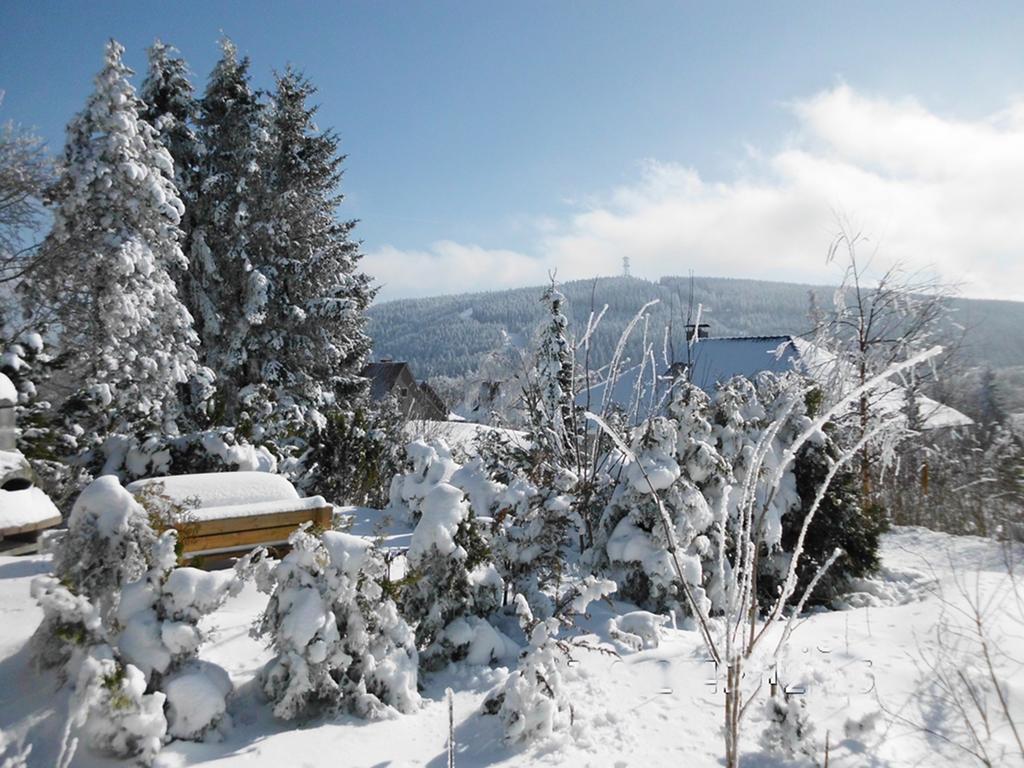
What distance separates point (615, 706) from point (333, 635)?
1.64m

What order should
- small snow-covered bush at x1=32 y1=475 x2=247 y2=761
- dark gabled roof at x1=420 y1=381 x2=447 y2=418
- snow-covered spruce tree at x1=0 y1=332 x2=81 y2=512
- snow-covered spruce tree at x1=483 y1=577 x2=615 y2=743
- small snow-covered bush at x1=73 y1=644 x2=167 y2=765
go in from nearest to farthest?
small snow-covered bush at x1=73 y1=644 x2=167 y2=765 < small snow-covered bush at x1=32 y1=475 x2=247 y2=761 < snow-covered spruce tree at x1=483 y1=577 x2=615 y2=743 < snow-covered spruce tree at x1=0 y1=332 x2=81 y2=512 < dark gabled roof at x1=420 y1=381 x2=447 y2=418

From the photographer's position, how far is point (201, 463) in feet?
24.1

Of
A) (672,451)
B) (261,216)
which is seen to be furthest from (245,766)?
(261,216)

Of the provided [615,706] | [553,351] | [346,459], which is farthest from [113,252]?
[615,706]

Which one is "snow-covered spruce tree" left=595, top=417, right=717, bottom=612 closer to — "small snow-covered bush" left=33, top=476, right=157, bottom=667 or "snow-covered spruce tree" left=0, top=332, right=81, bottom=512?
"small snow-covered bush" left=33, top=476, right=157, bottom=667

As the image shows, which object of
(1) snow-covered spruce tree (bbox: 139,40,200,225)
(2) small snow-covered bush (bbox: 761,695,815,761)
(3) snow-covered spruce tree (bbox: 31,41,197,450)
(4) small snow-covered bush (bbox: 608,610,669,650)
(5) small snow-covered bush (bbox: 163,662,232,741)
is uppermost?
(1) snow-covered spruce tree (bbox: 139,40,200,225)

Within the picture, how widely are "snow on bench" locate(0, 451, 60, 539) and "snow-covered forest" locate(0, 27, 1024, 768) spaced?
0.03 m

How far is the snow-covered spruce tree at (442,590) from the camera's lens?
3.89 metres

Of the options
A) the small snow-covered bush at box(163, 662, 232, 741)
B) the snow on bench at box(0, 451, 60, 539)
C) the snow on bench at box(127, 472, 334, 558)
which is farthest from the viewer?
the snow on bench at box(127, 472, 334, 558)

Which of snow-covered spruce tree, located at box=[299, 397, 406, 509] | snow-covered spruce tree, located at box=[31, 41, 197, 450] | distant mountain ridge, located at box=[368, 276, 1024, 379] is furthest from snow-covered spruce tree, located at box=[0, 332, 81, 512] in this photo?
distant mountain ridge, located at box=[368, 276, 1024, 379]

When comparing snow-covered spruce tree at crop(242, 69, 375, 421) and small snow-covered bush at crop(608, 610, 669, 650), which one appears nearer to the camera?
small snow-covered bush at crop(608, 610, 669, 650)

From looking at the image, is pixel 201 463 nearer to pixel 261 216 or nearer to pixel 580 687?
pixel 580 687

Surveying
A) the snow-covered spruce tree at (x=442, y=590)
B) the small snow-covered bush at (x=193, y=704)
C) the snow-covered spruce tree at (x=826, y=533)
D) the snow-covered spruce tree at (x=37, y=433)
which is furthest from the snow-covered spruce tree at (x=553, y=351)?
the small snow-covered bush at (x=193, y=704)

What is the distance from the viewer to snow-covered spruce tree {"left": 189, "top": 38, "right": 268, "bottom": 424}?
50.9 feet
